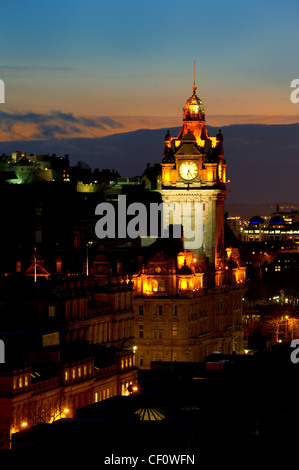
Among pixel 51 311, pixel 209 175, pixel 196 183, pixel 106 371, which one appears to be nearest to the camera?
pixel 106 371

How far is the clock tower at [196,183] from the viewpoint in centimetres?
16362

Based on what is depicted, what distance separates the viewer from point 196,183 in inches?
6457

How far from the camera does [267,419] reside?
9988cm

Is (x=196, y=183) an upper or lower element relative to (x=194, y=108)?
lower

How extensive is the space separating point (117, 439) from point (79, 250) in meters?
80.2

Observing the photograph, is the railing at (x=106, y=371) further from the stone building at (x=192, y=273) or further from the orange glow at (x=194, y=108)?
the orange glow at (x=194, y=108)

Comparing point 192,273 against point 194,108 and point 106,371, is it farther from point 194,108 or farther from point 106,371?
point 106,371

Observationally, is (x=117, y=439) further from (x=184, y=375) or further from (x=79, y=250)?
(x=79, y=250)

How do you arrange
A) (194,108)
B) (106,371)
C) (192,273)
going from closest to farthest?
1. (106,371)
2. (192,273)
3. (194,108)

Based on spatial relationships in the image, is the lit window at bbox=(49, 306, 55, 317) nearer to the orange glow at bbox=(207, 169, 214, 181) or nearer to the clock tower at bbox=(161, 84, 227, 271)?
the clock tower at bbox=(161, 84, 227, 271)

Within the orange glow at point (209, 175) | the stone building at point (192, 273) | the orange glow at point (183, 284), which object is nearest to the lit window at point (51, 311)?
the stone building at point (192, 273)

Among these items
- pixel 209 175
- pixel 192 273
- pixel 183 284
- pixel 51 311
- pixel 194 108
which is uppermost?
pixel 194 108

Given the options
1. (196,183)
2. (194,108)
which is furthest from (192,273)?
(194,108)
